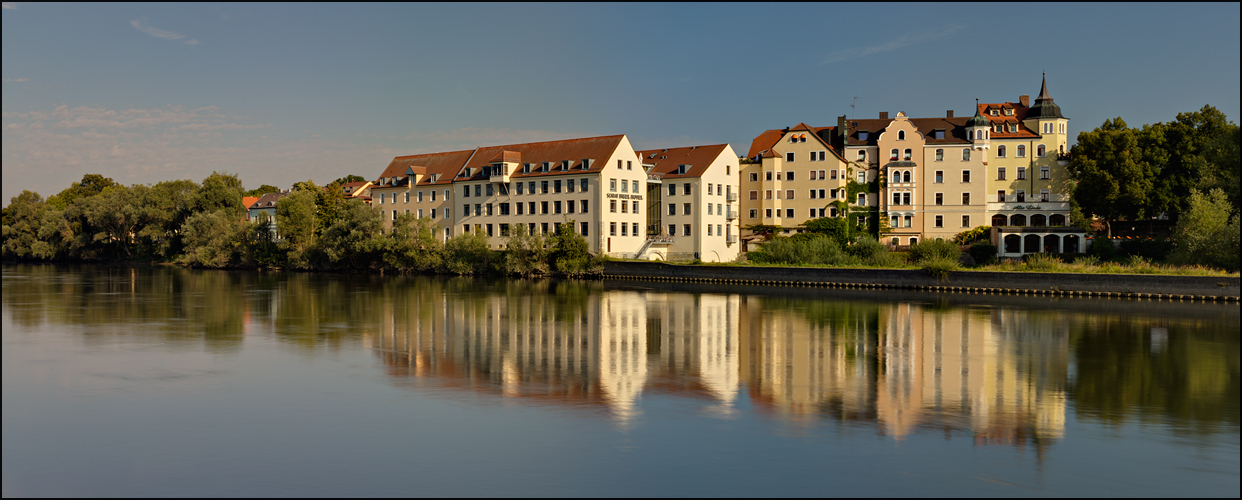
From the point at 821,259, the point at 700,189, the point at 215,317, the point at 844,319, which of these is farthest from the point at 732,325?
the point at 700,189

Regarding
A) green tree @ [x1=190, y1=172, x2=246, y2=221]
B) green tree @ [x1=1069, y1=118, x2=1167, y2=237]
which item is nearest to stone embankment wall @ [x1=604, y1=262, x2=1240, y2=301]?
green tree @ [x1=1069, y1=118, x2=1167, y2=237]

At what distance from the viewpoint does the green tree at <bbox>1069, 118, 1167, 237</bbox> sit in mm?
56562

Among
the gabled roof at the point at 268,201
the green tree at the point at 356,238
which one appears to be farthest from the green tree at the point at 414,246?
the gabled roof at the point at 268,201

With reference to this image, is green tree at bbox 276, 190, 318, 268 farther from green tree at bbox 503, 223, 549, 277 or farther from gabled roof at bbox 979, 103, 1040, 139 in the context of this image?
gabled roof at bbox 979, 103, 1040, 139

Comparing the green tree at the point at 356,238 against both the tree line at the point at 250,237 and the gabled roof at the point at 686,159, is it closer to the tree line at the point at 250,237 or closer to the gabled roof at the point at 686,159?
the tree line at the point at 250,237

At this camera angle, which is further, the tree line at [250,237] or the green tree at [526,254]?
the tree line at [250,237]

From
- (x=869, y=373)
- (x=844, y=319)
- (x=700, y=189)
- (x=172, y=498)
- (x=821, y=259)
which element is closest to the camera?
(x=172, y=498)

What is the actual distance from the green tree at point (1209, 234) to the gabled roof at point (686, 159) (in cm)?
3223

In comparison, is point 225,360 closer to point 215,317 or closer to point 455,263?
point 215,317

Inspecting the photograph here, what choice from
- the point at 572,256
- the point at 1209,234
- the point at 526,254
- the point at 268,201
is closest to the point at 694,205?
the point at 572,256

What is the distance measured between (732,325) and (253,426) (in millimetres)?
18987

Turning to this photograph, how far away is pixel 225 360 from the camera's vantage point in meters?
21.2

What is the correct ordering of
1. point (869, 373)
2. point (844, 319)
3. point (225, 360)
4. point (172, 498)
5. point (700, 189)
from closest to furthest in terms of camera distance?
point (172, 498), point (869, 373), point (225, 360), point (844, 319), point (700, 189)

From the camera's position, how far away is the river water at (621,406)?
11125 millimetres
